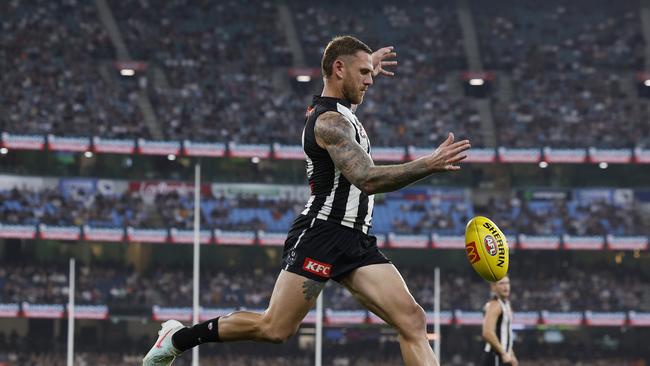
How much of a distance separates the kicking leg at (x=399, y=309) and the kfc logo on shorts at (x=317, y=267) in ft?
0.74

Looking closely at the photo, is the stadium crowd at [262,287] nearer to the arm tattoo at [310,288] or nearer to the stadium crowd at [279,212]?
the stadium crowd at [279,212]

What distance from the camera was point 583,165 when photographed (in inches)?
1891

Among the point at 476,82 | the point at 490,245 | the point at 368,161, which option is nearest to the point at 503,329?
the point at 490,245

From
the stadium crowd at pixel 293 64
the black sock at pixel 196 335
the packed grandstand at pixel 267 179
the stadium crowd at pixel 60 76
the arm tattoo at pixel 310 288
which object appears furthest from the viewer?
the stadium crowd at pixel 293 64

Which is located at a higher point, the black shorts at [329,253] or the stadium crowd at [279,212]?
the stadium crowd at [279,212]

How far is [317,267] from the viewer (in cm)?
803

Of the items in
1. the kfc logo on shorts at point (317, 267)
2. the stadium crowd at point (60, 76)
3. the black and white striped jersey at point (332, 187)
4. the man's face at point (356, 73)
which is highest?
the stadium crowd at point (60, 76)

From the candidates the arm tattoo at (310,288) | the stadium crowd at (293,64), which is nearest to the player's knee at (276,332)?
the arm tattoo at (310,288)

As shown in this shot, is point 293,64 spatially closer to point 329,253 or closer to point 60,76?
point 60,76

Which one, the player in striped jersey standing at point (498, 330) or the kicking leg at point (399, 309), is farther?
the player in striped jersey standing at point (498, 330)

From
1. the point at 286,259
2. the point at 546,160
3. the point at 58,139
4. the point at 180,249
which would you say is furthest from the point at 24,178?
the point at 286,259

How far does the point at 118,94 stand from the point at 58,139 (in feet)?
14.4

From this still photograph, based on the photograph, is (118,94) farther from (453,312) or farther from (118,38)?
(453,312)

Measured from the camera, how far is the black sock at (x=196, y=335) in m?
8.31
